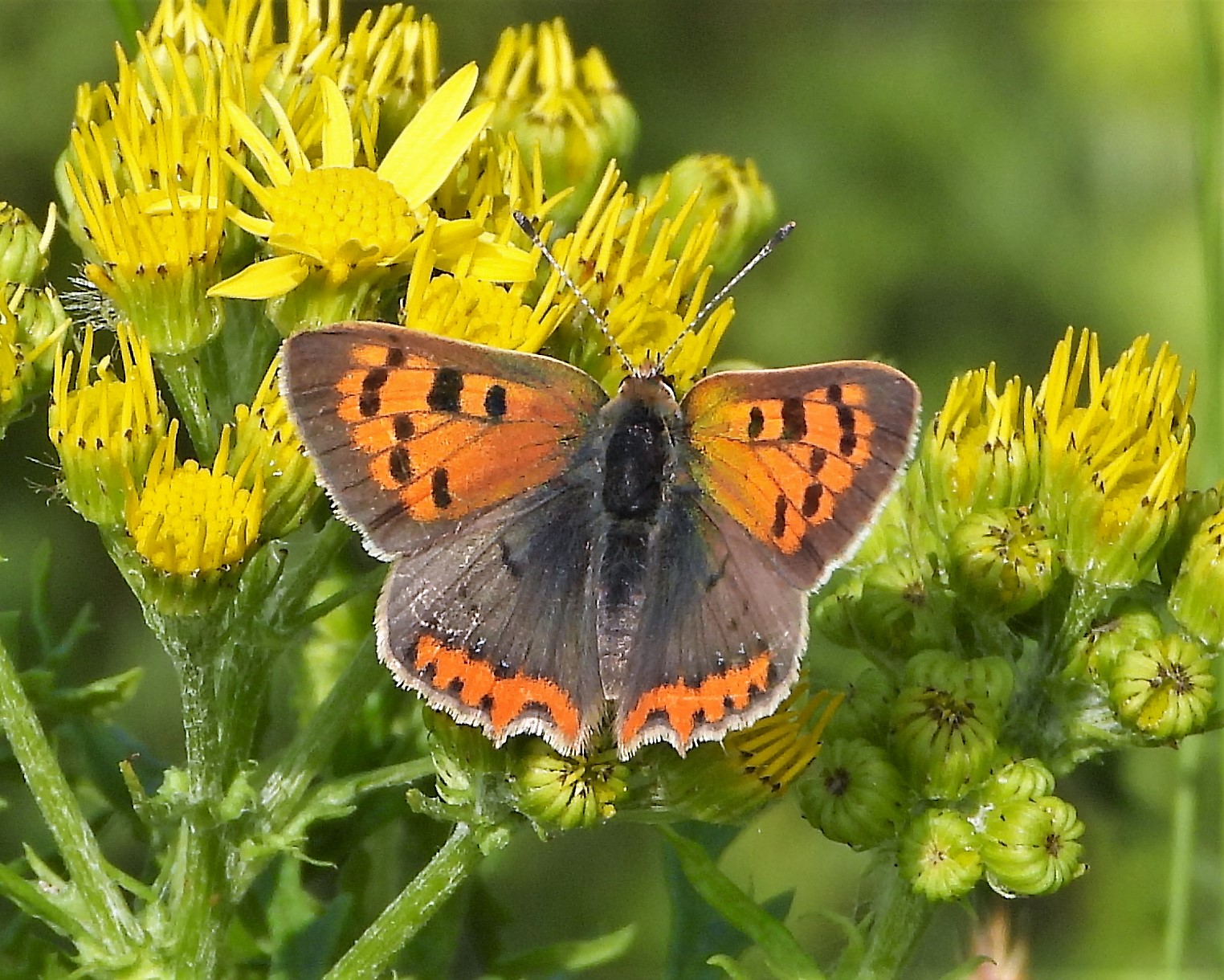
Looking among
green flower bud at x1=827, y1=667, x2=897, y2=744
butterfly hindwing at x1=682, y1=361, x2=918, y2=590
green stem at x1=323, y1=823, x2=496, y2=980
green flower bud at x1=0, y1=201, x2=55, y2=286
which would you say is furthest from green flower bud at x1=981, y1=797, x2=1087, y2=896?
green flower bud at x1=0, y1=201, x2=55, y2=286

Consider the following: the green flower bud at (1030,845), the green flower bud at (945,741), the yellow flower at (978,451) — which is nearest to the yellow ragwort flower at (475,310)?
the yellow flower at (978,451)

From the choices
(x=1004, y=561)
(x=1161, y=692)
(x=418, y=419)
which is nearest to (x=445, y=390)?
(x=418, y=419)

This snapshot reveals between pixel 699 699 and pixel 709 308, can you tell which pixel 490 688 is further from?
pixel 709 308

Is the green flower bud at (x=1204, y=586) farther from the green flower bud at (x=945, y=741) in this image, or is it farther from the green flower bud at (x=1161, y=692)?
the green flower bud at (x=945, y=741)

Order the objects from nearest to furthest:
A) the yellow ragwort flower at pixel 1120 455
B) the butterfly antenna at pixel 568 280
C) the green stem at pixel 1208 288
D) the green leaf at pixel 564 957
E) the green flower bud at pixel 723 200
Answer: the butterfly antenna at pixel 568 280, the yellow ragwort flower at pixel 1120 455, the green leaf at pixel 564 957, the green stem at pixel 1208 288, the green flower bud at pixel 723 200

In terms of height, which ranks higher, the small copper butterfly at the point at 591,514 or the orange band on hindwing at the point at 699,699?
the small copper butterfly at the point at 591,514

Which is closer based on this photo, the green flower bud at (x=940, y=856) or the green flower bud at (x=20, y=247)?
the green flower bud at (x=940, y=856)

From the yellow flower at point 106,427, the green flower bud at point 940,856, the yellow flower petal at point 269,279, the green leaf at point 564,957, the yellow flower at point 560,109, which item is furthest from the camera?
the yellow flower at point 560,109
